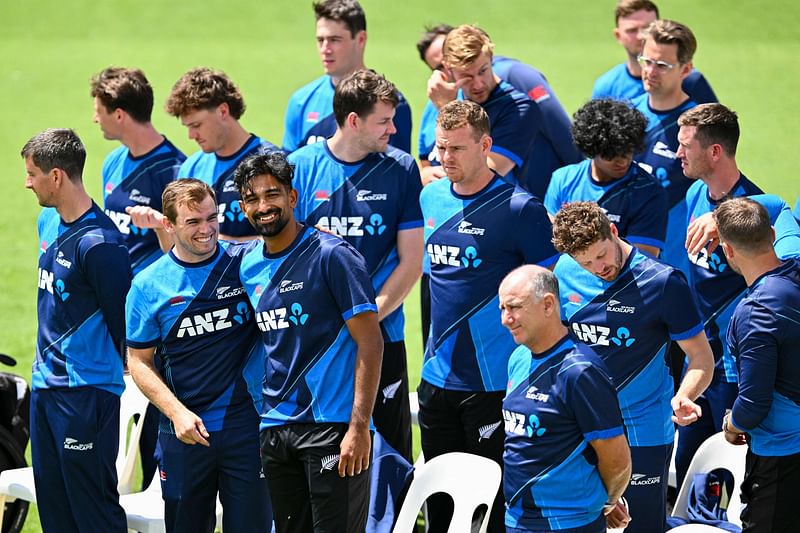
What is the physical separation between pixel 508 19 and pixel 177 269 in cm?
1809

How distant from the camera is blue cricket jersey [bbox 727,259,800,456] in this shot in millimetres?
5395

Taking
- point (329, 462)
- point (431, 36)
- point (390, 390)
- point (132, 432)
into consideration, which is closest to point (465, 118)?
point (390, 390)

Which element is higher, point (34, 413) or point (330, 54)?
point (330, 54)

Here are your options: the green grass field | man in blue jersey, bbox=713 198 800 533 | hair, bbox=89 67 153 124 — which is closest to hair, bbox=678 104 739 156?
man in blue jersey, bbox=713 198 800 533

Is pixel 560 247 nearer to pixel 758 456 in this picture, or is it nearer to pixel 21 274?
pixel 758 456

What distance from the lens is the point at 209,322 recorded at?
19.2ft

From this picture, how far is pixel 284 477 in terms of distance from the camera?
5.58m

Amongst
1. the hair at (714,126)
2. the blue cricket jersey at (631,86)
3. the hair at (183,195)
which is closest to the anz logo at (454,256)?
the hair at (183,195)

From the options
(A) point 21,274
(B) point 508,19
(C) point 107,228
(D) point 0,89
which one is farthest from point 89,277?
(B) point 508,19

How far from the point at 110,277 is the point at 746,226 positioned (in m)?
3.22

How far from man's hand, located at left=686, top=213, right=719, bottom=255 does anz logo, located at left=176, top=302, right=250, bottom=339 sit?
2.35m

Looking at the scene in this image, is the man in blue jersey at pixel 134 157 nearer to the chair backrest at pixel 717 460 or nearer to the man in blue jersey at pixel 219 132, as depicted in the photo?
the man in blue jersey at pixel 219 132

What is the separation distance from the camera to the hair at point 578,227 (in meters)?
5.45

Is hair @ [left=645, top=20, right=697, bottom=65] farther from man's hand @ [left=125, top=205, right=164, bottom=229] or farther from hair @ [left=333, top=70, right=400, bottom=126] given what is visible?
man's hand @ [left=125, top=205, right=164, bottom=229]
